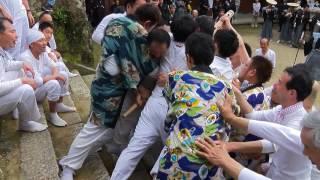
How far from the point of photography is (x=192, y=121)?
229 centimetres

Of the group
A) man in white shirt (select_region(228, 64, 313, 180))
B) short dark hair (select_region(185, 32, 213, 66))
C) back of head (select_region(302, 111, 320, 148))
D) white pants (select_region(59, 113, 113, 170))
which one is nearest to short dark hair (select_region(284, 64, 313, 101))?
man in white shirt (select_region(228, 64, 313, 180))

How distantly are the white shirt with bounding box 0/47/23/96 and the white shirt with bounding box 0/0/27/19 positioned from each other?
105 centimetres

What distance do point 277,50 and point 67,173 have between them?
11.3 m

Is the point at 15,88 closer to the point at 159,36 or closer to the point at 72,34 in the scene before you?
the point at 159,36

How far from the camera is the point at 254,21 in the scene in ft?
58.2

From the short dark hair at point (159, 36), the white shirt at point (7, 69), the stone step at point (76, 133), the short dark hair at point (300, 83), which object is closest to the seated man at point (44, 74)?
the stone step at point (76, 133)

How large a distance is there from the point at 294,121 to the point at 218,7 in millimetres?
14729

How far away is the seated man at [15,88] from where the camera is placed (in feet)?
10.6

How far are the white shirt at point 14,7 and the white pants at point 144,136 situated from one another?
232 cm

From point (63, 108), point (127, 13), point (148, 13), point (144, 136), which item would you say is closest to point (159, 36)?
point (148, 13)

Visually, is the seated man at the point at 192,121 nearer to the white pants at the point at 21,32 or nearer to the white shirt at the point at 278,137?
the white shirt at the point at 278,137

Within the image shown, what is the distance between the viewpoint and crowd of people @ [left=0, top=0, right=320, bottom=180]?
90.1 inches

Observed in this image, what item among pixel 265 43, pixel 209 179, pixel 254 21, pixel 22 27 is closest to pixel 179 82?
pixel 209 179

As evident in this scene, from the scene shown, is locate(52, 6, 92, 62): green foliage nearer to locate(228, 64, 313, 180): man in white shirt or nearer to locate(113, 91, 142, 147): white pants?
locate(113, 91, 142, 147): white pants
